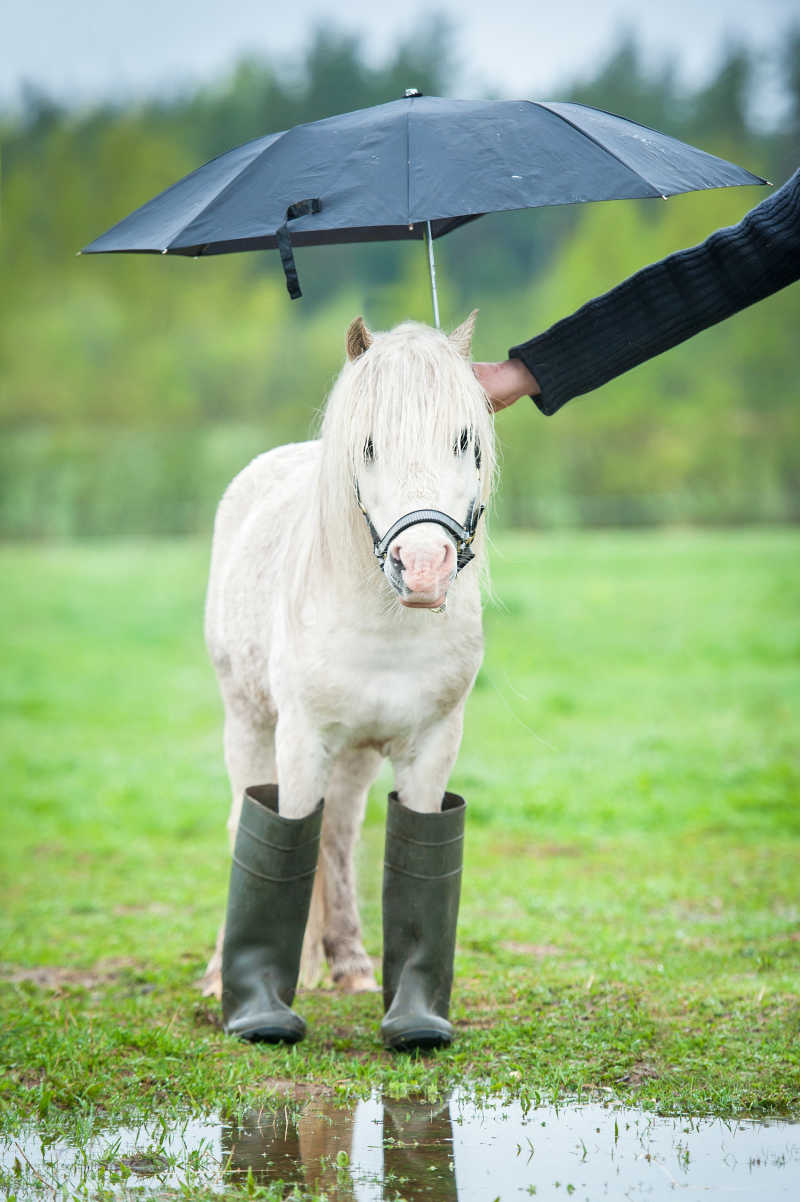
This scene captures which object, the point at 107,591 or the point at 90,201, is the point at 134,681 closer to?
the point at 107,591

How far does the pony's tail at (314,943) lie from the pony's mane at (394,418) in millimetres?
1343

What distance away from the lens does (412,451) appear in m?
2.99

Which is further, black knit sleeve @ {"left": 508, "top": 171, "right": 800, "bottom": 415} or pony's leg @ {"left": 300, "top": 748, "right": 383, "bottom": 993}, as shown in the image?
pony's leg @ {"left": 300, "top": 748, "right": 383, "bottom": 993}

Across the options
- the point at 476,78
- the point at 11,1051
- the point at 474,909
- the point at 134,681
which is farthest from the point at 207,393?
the point at 11,1051

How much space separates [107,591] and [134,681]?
3727 mm

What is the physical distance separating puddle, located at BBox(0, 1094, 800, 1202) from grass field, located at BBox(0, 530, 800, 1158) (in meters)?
0.15

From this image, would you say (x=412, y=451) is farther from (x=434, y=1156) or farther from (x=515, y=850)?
(x=515, y=850)

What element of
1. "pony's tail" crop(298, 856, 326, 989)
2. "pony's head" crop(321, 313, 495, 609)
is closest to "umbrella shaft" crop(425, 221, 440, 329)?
"pony's head" crop(321, 313, 495, 609)

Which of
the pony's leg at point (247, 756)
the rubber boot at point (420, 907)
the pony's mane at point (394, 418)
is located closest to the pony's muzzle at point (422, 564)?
the pony's mane at point (394, 418)

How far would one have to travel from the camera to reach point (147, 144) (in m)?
25.4

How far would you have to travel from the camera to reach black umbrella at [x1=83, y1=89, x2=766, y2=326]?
3053mm

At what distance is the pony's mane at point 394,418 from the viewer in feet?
9.86

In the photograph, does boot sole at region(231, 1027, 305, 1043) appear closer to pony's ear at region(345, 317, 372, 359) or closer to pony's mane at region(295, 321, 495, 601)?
pony's mane at region(295, 321, 495, 601)

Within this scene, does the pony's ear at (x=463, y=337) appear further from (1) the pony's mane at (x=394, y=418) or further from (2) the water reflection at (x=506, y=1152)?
(2) the water reflection at (x=506, y=1152)
